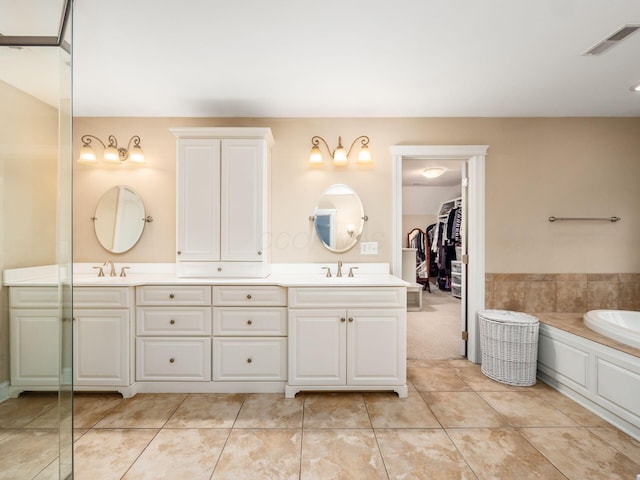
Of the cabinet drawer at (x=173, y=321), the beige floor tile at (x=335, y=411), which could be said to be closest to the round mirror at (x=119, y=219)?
the cabinet drawer at (x=173, y=321)

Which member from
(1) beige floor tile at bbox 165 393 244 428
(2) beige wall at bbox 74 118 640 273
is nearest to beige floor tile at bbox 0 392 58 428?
(1) beige floor tile at bbox 165 393 244 428

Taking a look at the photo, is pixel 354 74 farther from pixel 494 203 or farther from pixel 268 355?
pixel 268 355

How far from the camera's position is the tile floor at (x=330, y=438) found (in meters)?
1.53

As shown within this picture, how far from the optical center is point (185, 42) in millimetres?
1820

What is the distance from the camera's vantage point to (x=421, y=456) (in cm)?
165

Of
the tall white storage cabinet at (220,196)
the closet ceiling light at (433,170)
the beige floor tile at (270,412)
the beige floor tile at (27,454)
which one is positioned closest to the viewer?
the beige floor tile at (27,454)

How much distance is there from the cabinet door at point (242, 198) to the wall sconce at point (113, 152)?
94 centimetres

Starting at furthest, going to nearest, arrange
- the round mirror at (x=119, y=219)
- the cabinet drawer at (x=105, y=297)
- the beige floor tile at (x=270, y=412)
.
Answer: the round mirror at (x=119, y=219) → the cabinet drawer at (x=105, y=297) → the beige floor tile at (x=270, y=412)

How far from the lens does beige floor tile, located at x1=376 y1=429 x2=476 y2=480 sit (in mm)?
1530

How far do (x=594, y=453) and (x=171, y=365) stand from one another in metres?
2.78

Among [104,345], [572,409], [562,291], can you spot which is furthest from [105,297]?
[562,291]

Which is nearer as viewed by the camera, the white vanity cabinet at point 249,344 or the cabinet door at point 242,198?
the white vanity cabinet at point 249,344

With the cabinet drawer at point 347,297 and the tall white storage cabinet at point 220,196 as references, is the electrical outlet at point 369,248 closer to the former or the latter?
the cabinet drawer at point 347,297

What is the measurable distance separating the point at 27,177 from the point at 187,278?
133cm
